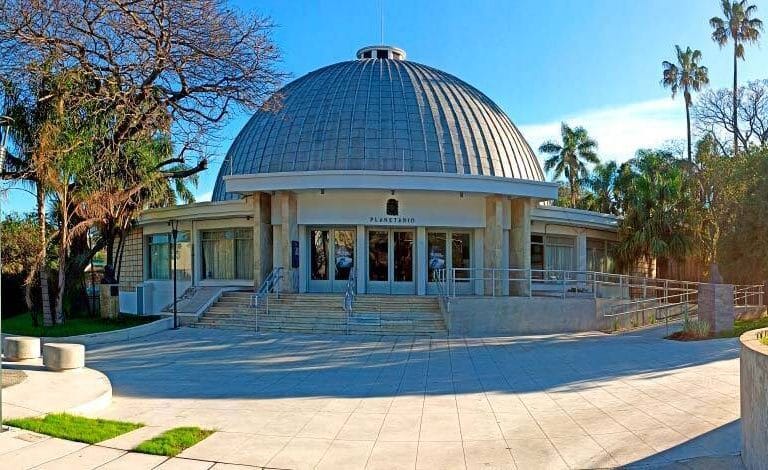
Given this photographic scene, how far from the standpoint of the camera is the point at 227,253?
28281 mm

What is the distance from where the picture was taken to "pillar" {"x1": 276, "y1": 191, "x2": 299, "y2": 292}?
24.3m

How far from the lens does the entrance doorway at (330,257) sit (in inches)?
1000

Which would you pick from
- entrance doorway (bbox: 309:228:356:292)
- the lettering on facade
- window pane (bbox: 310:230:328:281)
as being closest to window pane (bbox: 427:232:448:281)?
the lettering on facade

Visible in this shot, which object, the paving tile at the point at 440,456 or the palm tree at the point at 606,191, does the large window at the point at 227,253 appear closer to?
the paving tile at the point at 440,456

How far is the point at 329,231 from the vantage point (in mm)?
25469

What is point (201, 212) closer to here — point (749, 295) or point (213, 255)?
point (213, 255)

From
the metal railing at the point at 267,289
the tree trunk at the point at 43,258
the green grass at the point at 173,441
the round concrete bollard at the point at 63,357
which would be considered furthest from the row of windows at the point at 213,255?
the green grass at the point at 173,441

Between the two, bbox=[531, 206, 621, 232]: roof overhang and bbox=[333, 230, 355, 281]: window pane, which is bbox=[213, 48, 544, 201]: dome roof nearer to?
bbox=[531, 206, 621, 232]: roof overhang

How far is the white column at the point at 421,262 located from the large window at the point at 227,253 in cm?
792

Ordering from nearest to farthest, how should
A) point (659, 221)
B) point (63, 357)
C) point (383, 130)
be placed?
point (63, 357)
point (383, 130)
point (659, 221)

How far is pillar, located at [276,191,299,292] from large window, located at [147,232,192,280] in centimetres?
677

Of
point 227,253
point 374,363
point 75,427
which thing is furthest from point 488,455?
point 227,253

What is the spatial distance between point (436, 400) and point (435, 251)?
15867 millimetres

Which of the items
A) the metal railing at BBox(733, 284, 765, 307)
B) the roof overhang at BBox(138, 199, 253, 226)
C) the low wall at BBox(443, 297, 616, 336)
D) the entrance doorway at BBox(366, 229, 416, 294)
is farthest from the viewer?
the roof overhang at BBox(138, 199, 253, 226)
